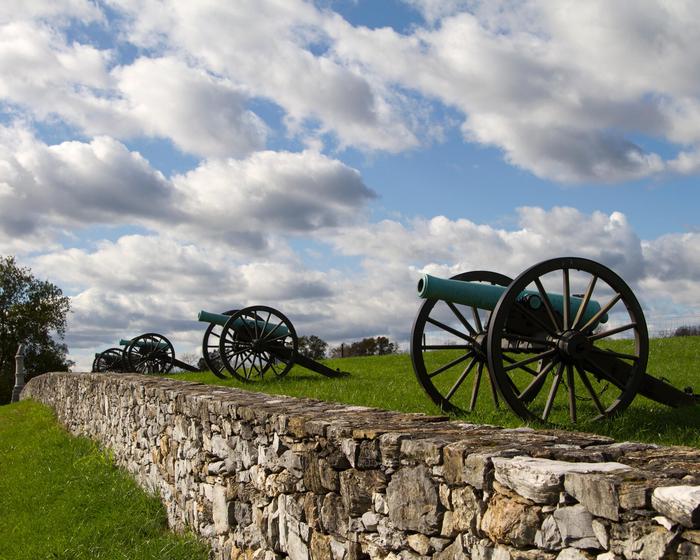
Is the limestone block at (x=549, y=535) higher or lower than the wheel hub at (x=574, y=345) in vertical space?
lower

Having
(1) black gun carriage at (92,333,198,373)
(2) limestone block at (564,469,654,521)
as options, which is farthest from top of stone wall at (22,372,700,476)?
(1) black gun carriage at (92,333,198,373)

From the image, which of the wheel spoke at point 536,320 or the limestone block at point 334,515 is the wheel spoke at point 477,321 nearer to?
the wheel spoke at point 536,320

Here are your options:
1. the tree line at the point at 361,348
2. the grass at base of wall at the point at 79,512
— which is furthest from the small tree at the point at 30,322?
the grass at base of wall at the point at 79,512

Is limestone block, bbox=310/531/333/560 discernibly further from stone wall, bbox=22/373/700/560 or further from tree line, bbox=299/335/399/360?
tree line, bbox=299/335/399/360

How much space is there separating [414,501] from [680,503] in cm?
146

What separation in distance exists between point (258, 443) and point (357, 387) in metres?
6.37

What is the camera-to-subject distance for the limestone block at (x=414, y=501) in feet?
10.7

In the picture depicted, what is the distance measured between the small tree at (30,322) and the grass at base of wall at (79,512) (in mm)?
35930

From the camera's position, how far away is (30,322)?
46500 mm

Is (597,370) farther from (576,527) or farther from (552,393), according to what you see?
(576,527)

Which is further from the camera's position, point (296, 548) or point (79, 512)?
point (79, 512)

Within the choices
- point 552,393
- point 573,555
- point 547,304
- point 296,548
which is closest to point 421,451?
point 573,555

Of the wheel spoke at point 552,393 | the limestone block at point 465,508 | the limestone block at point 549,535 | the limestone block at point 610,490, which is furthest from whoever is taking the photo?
the wheel spoke at point 552,393

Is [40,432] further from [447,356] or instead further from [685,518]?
[685,518]
